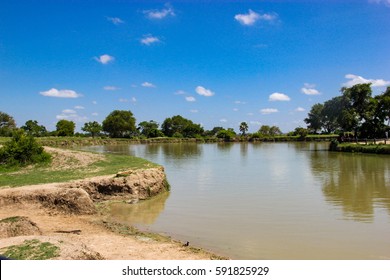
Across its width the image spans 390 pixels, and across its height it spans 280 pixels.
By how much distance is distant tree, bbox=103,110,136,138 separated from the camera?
120062 mm

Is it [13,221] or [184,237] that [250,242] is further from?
[13,221]

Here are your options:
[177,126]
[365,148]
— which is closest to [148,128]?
[177,126]

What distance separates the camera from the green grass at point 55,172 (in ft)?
52.7

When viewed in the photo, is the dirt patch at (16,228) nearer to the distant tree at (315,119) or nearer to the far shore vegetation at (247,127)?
the far shore vegetation at (247,127)

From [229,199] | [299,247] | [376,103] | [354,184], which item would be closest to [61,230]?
[299,247]

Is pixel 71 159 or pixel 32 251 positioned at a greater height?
pixel 71 159

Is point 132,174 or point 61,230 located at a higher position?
point 132,174

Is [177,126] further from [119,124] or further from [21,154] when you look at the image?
[21,154]

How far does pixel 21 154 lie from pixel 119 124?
9811cm

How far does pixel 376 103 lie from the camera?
53.6 m

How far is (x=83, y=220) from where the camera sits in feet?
41.0

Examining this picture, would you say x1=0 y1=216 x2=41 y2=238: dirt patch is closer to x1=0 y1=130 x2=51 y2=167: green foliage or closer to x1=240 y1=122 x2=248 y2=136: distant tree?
x1=0 y1=130 x2=51 y2=167: green foliage

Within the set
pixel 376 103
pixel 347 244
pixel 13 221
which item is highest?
pixel 376 103

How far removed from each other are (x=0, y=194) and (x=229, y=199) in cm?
990
